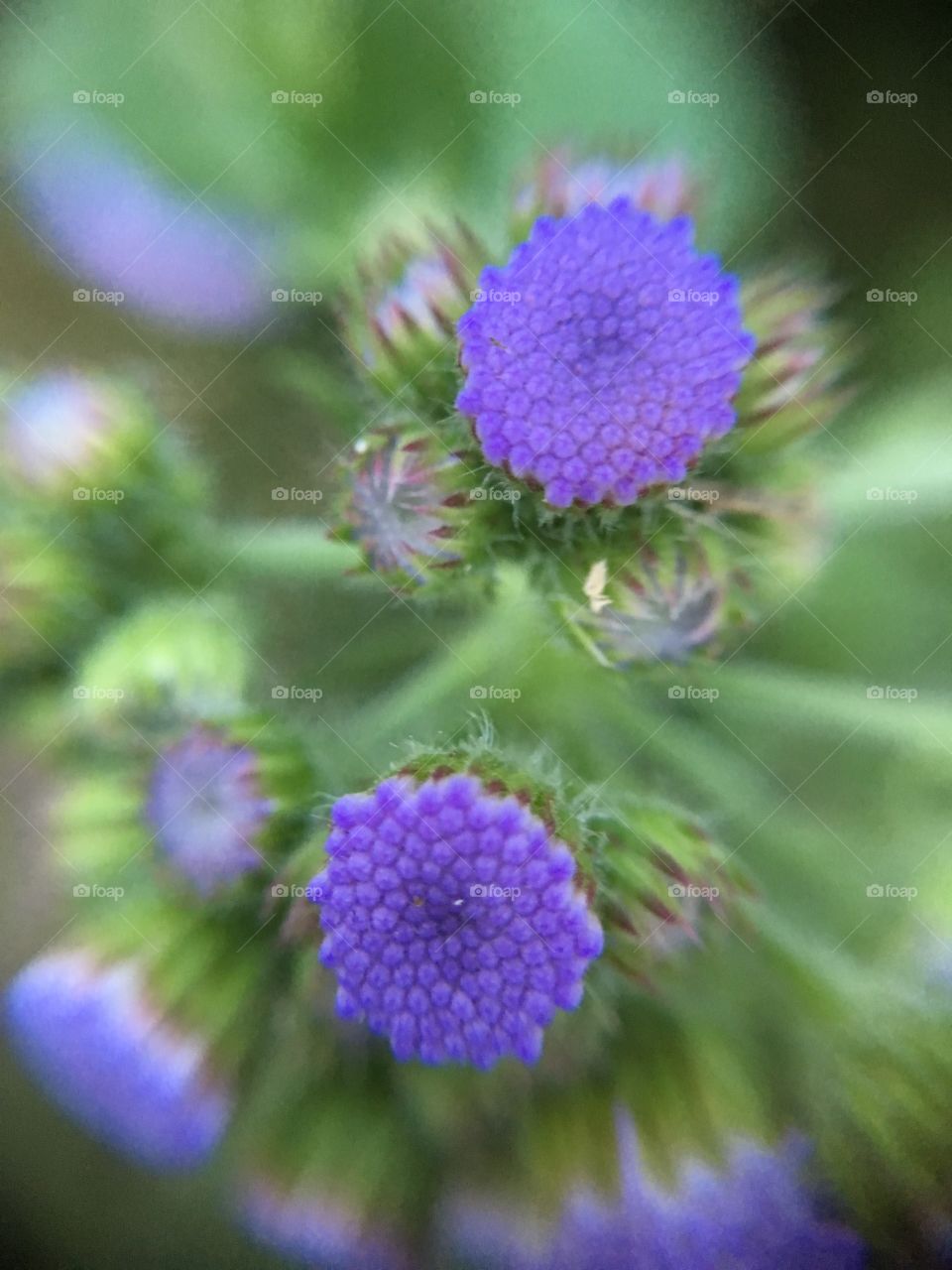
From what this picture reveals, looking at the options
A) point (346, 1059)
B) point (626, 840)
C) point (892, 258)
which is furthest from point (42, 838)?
point (892, 258)

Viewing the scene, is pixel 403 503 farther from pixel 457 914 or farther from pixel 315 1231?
pixel 315 1231

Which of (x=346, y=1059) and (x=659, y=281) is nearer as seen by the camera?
(x=659, y=281)

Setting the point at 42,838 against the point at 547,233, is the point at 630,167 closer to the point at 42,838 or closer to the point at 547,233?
the point at 547,233

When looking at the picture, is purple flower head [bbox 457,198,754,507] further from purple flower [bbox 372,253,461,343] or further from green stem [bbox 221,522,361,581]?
green stem [bbox 221,522,361,581]

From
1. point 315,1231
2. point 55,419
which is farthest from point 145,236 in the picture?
point 315,1231

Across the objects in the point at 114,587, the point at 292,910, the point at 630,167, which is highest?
the point at 630,167

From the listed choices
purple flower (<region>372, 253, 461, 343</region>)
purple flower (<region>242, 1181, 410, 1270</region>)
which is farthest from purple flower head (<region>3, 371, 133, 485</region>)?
purple flower (<region>242, 1181, 410, 1270</region>)

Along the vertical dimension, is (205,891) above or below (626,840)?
below
